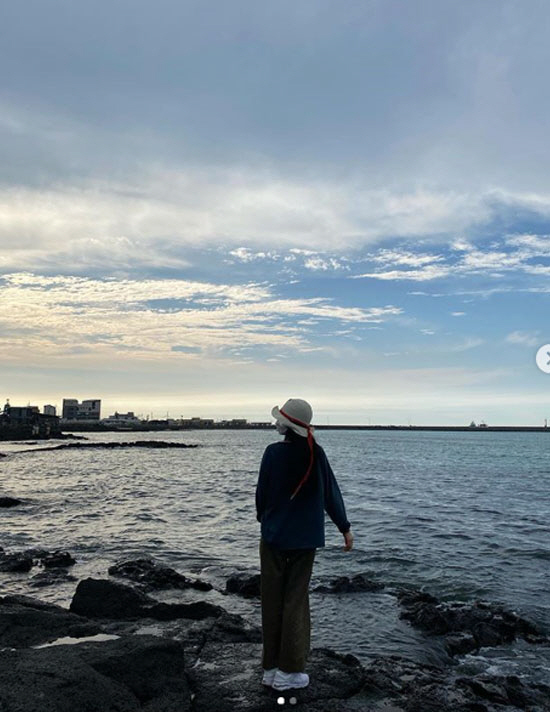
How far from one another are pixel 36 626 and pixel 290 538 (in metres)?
3.92

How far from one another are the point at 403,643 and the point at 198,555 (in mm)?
7967

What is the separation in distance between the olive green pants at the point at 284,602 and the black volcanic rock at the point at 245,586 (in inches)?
225

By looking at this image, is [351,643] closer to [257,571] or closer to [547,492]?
[257,571]

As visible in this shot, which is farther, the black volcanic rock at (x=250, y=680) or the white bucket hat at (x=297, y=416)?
the white bucket hat at (x=297, y=416)

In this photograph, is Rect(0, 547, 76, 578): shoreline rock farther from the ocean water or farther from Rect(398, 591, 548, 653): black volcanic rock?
Rect(398, 591, 548, 653): black volcanic rock

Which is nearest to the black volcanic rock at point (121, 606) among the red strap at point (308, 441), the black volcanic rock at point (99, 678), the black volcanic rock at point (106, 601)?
the black volcanic rock at point (106, 601)

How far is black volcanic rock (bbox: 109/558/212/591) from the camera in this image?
1188cm

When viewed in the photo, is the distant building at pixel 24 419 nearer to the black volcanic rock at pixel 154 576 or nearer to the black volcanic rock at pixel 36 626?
the black volcanic rock at pixel 154 576

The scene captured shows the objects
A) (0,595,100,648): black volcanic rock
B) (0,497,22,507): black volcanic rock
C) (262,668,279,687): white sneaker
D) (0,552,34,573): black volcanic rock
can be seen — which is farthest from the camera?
(0,497,22,507): black volcanic rock

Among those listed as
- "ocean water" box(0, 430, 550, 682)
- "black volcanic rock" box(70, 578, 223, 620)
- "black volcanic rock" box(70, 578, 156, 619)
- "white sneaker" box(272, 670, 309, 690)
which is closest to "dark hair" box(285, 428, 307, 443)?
"white sneaker" box(272, 670, 309, 690)

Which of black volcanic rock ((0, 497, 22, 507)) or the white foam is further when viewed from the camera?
black volcanic rock ((0, 497, 22, 507))

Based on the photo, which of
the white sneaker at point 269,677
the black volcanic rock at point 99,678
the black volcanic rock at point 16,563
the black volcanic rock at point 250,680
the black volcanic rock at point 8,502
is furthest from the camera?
the black volcanic rock at point 8,502

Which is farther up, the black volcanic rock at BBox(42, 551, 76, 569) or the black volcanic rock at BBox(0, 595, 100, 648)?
the black volcanic rock at BBox(0, 595, 100, 648)

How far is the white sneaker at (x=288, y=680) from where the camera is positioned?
5.90 metres
